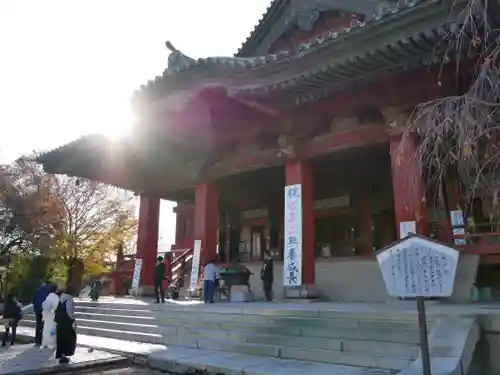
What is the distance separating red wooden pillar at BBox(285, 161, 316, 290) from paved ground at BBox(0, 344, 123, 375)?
482 centimetres

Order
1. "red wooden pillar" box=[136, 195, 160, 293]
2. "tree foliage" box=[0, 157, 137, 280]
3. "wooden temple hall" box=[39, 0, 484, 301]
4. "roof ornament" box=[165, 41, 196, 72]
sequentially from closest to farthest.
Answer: "wooden temple hall" box=[39, 0, 484, 301] → "roof ornament" box=[165, 41, 196, 72] → "red wooden pillar" box=[136, 195, 160, 293] → "tree foliage" box=[0, 157, 137, 280]

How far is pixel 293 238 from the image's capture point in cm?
1079

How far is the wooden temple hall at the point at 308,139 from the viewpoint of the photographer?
8.11 metres

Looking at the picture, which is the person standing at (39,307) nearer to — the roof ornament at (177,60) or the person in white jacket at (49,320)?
the person in white jacket at (49,320)

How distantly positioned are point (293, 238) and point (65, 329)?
5398mm

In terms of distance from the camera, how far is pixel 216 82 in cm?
965

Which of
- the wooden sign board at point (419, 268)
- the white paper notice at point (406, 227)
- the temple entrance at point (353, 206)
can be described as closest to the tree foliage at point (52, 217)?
the temple entrance at point (353, 206)

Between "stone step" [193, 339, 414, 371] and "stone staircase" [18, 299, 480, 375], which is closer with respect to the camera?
"stone step" [193, 339, 414, 371]

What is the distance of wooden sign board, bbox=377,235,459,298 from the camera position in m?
4.48

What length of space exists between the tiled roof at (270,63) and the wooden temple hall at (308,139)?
0.02 metres

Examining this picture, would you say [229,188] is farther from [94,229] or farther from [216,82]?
[94,229]

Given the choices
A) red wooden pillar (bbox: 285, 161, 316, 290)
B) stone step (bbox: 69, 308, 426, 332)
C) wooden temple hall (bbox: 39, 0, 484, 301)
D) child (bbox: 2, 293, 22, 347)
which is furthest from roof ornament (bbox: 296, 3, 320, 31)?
child (bbox: 2, 293, 22, 347)

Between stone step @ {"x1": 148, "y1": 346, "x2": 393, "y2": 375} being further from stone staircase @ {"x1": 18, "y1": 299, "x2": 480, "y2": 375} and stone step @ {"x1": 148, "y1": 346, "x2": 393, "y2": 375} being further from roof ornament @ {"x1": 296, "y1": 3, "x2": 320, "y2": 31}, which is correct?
roof ornament @ {"x1": 296, "y1": 3, "x2": 320, "y2": 31}

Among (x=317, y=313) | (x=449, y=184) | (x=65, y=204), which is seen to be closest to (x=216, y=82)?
(x=317, y=313)
